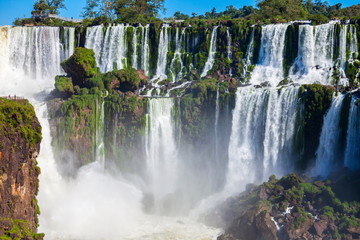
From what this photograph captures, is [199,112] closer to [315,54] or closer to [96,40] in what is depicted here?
[315,54]

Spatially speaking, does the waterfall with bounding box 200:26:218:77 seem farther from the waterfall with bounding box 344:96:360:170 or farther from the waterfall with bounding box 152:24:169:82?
the waterfall with bounding box 344:96:360:170

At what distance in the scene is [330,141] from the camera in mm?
31656

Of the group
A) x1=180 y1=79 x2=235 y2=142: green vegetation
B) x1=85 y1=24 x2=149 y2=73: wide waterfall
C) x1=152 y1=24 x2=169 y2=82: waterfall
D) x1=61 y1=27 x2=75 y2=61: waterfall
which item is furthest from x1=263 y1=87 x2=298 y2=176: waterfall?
x1=61 y1=27 x2=75 y2=61: waterfall

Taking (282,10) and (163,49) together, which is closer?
(163,49)

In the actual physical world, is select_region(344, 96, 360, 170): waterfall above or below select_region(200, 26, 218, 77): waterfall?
below

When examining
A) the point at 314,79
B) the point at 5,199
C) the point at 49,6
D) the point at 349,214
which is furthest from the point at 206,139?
the point at 49,6

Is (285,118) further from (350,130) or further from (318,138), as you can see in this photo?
(350,130)

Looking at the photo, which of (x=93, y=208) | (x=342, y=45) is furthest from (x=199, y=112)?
(x=342, y=45)

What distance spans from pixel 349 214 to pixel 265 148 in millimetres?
9158

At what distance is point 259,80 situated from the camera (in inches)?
1575

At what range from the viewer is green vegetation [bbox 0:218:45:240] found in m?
19.4

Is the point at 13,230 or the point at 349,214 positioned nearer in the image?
the point at 13,230

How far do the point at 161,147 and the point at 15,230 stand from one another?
18.1m

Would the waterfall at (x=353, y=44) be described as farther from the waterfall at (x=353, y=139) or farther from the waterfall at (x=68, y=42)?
the waterfall at (x=68, y=42)
